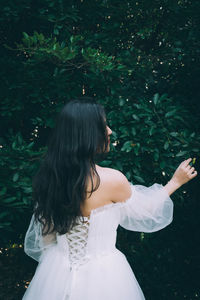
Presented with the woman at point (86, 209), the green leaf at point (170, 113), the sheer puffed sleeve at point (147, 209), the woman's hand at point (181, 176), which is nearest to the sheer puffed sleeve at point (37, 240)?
the woman at point (86, 209)

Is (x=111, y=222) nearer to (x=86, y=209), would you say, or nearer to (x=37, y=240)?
(x=86, y=209)

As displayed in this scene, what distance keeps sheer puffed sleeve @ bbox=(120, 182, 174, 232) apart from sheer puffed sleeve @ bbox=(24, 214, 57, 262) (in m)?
0.52

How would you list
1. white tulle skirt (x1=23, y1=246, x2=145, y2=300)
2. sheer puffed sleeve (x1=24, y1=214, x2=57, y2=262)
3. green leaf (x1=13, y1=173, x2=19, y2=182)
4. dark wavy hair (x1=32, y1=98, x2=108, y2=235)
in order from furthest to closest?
green leaf (x1=13, y1=173, x2=19, y2=182) → sheer puffed sleeve (x1=24, y1=214, x2=57, y2=262) → white tulle skirt (x1=23, y1=246, x2=145, y2=300) → dark wavy hair (x1=32, y1=98, x2=108, y2=235)

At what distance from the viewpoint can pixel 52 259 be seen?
82.5 inches

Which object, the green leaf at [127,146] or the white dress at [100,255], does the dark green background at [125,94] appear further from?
the white dress at [100,255]

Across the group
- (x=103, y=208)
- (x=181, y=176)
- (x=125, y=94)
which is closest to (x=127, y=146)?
(x=125, y=94)

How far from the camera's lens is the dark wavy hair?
1.81 metres

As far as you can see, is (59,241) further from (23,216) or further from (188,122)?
(188,122)

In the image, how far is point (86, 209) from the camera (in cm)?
190

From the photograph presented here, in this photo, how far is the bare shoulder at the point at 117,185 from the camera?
186 centimetres

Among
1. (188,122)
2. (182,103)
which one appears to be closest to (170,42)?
(182,103)

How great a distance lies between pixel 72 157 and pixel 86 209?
0.33 metres

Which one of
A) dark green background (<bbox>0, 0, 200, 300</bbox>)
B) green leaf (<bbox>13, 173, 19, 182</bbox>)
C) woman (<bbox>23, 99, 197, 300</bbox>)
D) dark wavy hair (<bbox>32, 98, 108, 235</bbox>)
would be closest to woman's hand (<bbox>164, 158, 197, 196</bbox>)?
woman (<bbox>23, 99, 197, 300</bbox>)

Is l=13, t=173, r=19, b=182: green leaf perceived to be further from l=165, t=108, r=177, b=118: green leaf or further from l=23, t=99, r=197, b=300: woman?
l=165, t=108, r=177, b=118: green leaf
